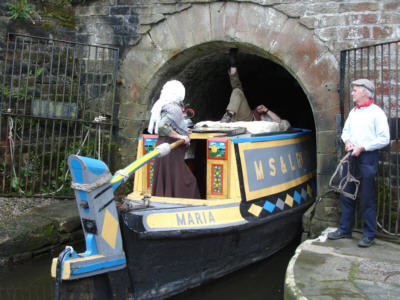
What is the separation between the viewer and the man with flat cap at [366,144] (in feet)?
15.0

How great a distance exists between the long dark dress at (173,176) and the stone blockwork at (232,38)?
2020mm

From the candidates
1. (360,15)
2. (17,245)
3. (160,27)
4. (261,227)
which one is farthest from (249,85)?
(17,245)

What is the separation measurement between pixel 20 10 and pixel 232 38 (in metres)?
3.15

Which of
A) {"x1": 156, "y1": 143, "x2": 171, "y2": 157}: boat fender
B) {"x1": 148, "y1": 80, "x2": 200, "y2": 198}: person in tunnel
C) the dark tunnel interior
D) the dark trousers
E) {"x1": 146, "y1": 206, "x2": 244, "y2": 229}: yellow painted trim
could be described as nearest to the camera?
{"x1": 146, "y1": 206, "x2": 244, "y2": 229}: yellow painted trim

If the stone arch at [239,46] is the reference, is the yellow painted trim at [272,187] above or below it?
below

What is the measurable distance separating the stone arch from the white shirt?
1.12 meters

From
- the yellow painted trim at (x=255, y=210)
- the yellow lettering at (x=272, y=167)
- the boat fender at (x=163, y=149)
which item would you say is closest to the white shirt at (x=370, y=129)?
the yellow lettering at (x=272, y=167)

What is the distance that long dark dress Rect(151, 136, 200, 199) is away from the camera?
480 centimetres

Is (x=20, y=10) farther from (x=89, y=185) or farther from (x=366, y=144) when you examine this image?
(x=366, y=144)

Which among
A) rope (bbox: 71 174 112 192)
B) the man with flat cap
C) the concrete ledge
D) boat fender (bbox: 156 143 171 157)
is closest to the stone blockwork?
the man with flat cap

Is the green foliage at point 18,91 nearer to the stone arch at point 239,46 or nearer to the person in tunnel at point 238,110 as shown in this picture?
the stone arch at point 239,46

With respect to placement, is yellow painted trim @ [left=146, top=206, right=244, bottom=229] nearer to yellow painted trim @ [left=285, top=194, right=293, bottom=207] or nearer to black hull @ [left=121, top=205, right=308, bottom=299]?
black hull @ [left=121, top=205, right=308, bottom=299]

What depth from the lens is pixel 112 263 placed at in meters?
3.80

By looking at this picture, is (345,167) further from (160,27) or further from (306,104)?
(306,104)
